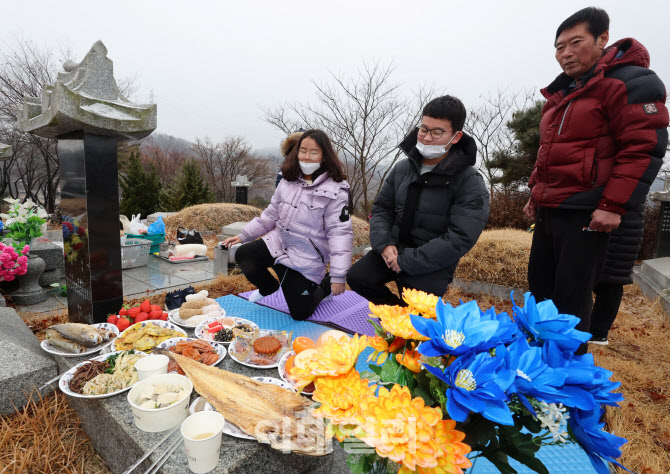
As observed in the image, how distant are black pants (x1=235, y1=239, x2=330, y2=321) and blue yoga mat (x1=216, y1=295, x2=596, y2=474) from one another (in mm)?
158

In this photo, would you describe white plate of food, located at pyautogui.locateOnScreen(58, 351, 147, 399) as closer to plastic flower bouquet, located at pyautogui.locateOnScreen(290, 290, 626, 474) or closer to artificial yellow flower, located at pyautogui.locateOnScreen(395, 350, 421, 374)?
plastic flower bouquet, located at pyautogui.locateOnScreen(290, 290, 626, 474)

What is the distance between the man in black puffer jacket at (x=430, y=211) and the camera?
8.57ft

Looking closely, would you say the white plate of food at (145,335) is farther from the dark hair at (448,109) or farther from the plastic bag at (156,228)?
the plastic bag at (156,228)

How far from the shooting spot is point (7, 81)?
1459cm

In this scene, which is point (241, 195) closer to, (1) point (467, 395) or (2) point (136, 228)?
(2) point (136, 228)

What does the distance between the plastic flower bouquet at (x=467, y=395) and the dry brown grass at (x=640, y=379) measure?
1632mm

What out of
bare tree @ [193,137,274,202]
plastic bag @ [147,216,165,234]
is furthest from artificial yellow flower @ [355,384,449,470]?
bare tree @ [193,137,274,202]

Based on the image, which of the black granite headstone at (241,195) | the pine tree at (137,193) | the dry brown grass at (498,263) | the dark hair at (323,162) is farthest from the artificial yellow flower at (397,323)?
the pine tree at (137,193)

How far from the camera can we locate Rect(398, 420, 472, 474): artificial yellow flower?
2.23 ft

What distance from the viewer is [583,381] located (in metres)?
0.71

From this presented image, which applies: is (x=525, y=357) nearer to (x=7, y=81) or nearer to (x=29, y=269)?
(x=29, y=269)

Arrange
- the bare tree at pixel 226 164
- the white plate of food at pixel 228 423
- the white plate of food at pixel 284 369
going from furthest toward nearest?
the bare tree at pixel 226 164 < the white plate of food at pixel 284 369 < the white plate of food at pixel 228 423

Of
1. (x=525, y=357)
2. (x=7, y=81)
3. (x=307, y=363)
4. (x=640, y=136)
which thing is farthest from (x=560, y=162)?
(x=7, y=81)

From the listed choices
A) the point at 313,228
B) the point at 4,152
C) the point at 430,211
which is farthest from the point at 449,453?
the point at 4,152
